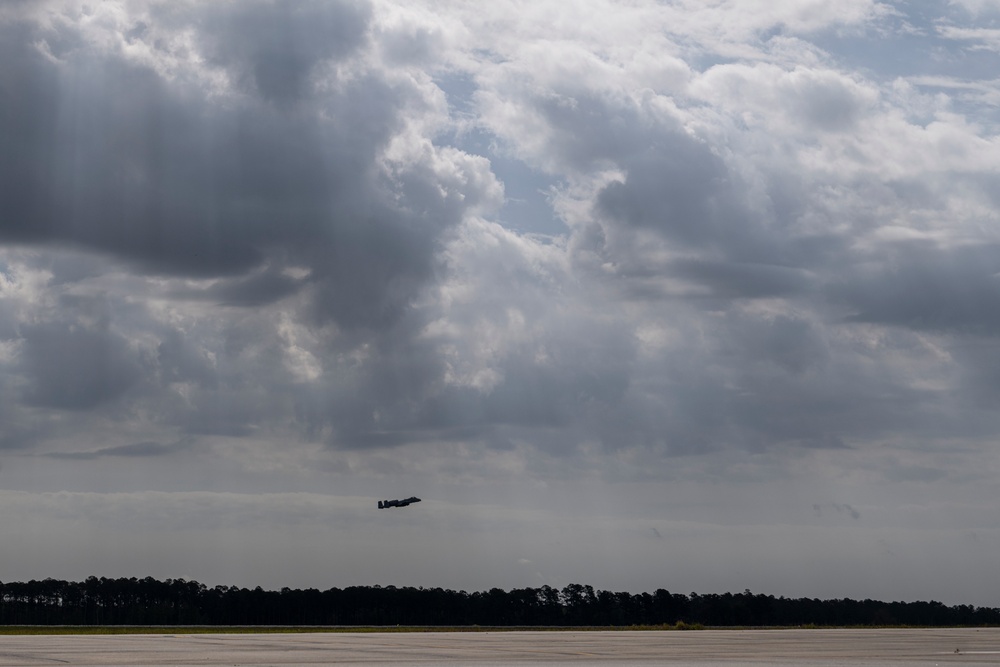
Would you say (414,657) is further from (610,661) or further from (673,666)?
(673,666)

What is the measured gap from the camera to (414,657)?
48062mm

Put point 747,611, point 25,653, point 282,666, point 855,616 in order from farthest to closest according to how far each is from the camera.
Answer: point 747,611 → point 855,616 → point 25,653 → point 282,666

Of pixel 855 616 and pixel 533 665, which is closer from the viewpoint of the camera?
pixel 533 665

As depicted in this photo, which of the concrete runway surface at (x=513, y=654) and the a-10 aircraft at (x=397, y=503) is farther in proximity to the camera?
the a-10 aircraft at (x=397, y=503)

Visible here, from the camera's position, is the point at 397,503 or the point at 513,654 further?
the point at 397,503

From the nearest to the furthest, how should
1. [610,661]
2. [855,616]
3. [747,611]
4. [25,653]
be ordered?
[610,661] < [25,653] < [855,616] < [747,611]

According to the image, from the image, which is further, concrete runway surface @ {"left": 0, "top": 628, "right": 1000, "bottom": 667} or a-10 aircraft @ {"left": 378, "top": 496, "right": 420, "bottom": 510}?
a-10 aircraft @ {"left": 378, "top": 496, "right": 420, "bottom": 510}

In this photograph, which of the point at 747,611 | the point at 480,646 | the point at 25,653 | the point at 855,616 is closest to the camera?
the point at 25,653

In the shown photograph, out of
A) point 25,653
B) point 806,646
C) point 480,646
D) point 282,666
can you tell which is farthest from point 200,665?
point 806,646

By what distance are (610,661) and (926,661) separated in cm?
1374

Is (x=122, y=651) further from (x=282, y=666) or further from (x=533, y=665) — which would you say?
(x=533, y=665)

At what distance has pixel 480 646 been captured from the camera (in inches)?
2425

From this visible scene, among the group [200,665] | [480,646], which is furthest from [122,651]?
[480,646]

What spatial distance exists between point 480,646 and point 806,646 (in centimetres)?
1822
